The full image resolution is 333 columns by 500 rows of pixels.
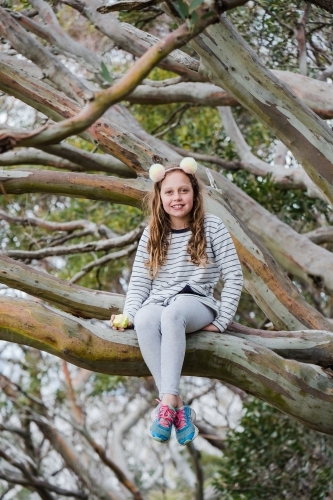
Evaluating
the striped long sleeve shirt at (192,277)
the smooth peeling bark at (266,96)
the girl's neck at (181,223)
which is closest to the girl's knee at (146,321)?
the striped long sleeve shirt at (192,277)

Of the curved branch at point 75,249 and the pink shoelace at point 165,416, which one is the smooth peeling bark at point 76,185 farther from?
the pink shoelace at point 165,416

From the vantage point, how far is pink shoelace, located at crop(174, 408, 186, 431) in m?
3.64

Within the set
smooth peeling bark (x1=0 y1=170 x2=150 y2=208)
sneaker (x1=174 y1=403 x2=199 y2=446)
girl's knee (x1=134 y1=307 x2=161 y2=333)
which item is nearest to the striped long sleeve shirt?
girl's knee (x1=134 y1=307 x2=161 y2=333)

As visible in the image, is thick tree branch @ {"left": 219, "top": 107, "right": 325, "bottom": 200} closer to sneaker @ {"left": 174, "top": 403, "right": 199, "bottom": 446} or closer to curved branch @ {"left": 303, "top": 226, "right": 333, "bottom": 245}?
curved branch @ {"left": 303, "top": 226, "right": 333, "bottom": 245}

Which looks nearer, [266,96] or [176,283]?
[176,283]

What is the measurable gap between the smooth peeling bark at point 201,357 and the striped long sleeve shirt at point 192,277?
0.16 m

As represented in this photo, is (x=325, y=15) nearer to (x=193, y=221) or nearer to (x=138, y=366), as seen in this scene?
(x=193, y=221)

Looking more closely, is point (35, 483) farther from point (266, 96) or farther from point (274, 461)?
point (266, 96)

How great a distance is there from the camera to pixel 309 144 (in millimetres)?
4352

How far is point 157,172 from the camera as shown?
4.13m

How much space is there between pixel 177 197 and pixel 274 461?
4930 mm

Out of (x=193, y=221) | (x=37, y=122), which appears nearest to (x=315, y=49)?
(x=37, y=122)

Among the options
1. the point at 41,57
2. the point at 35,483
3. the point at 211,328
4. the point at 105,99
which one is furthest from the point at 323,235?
the point at 105,99

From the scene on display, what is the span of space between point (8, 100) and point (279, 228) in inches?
240
